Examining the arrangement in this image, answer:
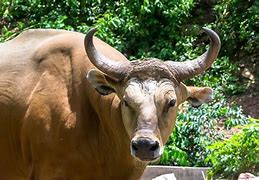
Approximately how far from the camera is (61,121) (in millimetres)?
7262

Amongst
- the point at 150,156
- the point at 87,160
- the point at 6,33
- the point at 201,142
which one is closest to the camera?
the point at 150,156

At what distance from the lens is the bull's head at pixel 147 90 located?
6367mm

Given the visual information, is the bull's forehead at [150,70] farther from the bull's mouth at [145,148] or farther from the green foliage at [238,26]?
the green foliage at [238,26]

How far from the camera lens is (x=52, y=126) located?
23.9ft

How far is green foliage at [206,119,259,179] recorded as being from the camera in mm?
9344

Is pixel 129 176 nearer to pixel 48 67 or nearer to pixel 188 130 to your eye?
pixel 48 67

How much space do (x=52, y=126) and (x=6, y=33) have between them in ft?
24.5

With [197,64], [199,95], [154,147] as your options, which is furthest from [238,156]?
[154,147]

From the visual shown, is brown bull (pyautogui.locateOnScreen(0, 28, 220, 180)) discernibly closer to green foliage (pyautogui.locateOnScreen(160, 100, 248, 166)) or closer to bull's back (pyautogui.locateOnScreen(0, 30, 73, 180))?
bull's back (pyautogui.locateOnScreen(0, 30, 73, 180))

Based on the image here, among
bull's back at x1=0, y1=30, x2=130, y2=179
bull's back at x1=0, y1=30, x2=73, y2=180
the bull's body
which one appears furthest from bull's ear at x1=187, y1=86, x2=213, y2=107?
bull's back at x1=0, y1=30, x2=73, y2=180

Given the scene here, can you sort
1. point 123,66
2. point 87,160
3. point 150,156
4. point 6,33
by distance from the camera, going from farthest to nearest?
1. point 6,33
2. point 87,160
3. point 123,66
4. point 150,156

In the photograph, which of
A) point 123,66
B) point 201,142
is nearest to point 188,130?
point 201,142

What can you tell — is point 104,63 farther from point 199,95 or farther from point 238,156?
point 238,156

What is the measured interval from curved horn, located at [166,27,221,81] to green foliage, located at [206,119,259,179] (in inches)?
101
